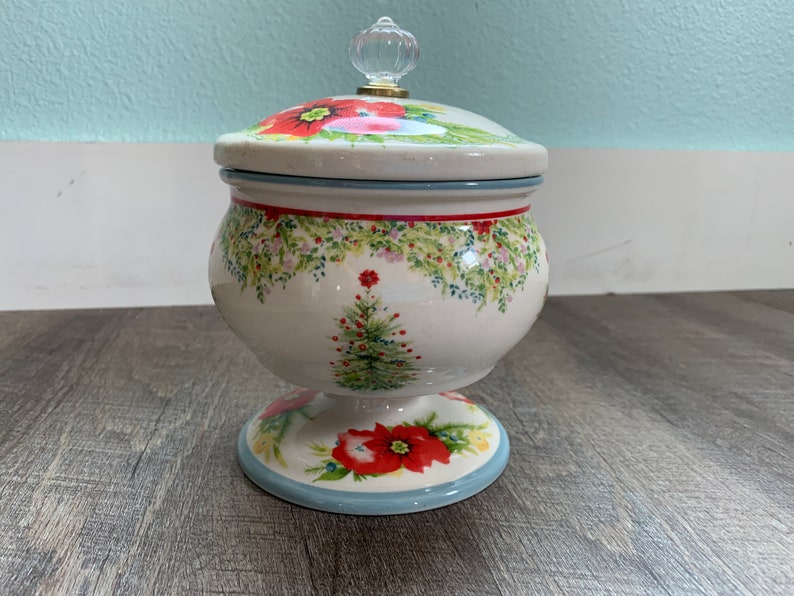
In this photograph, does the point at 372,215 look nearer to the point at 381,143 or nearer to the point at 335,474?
the point at 381,143

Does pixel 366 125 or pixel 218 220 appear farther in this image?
pixel 218 220

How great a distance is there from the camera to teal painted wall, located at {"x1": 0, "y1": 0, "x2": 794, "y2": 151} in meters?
0.90

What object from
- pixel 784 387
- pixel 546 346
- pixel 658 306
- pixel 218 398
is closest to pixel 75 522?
pixel 218 398

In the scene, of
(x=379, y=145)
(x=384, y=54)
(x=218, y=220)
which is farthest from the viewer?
(x=218, y=220)

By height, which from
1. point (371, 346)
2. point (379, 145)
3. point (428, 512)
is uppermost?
point (379, 145)

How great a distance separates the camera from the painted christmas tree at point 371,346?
17.0 inches

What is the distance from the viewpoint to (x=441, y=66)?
971mm

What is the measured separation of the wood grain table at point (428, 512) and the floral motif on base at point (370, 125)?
243 millimetres

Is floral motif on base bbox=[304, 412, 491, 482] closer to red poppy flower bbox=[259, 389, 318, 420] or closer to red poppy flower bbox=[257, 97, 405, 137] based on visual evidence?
red poppy flower bbox=[259, 389, 318, 420]

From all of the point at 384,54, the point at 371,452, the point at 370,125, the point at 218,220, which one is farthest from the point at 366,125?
the point at 218,220

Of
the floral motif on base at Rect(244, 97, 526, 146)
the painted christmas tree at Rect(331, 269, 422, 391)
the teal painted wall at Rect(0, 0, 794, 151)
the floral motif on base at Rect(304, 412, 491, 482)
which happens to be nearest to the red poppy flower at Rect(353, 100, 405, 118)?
the floral motif on base at Rect(244, 97, 526, 146)

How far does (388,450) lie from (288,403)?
4.0 inches

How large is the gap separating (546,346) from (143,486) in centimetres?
50

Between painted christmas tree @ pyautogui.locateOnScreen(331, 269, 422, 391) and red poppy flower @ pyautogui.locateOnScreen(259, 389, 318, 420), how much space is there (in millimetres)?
101
